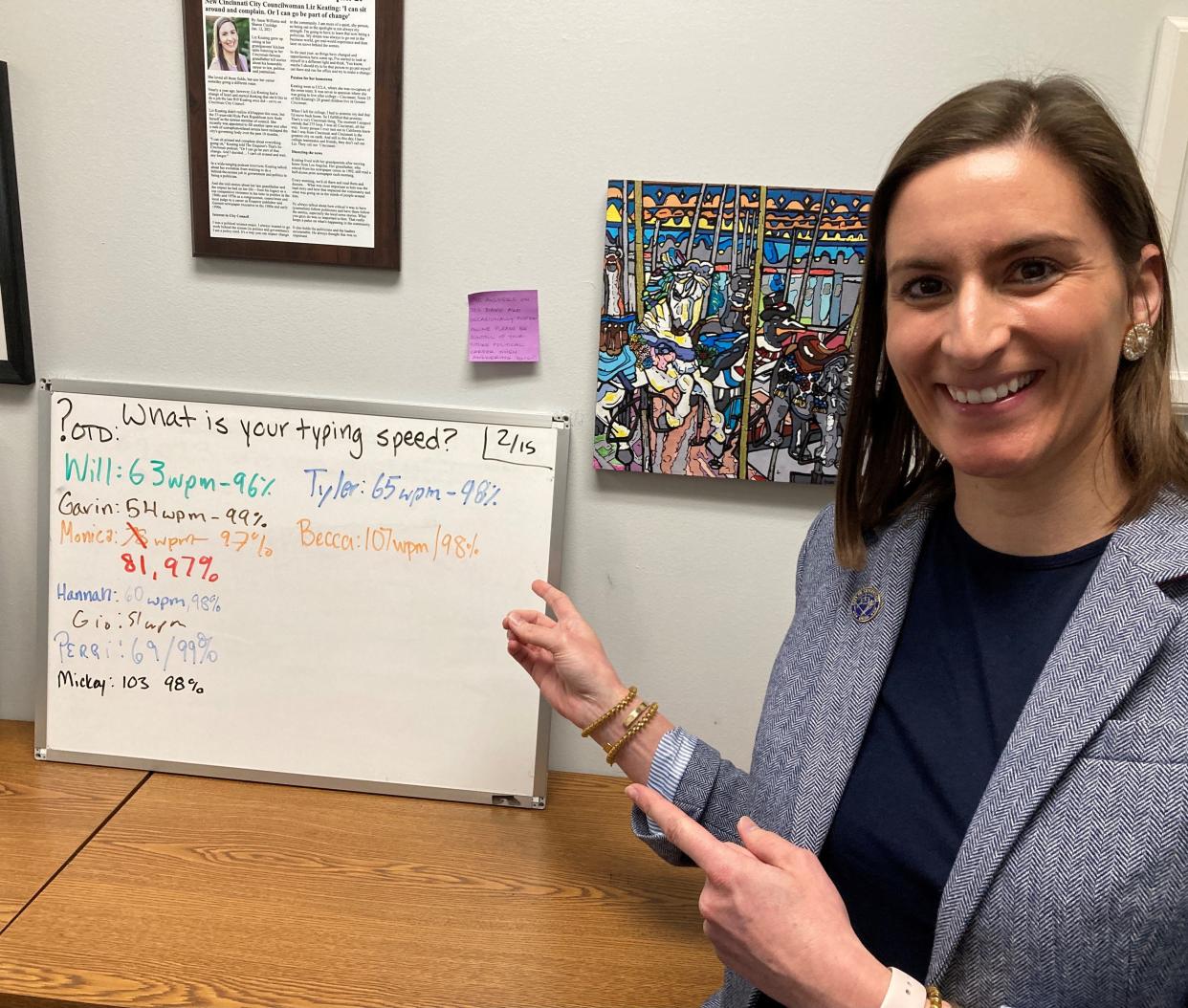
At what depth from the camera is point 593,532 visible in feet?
4.29

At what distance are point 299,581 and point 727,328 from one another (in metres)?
0.70

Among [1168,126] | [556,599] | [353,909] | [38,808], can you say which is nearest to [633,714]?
[556,599]

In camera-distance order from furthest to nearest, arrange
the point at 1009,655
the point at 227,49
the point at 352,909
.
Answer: the point at 227,49 < the point at 352,909 < the point at 1009,655

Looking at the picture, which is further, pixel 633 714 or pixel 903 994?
pixel 633 714

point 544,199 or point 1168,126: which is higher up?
point 1168,126

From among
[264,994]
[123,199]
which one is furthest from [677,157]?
[264,994]

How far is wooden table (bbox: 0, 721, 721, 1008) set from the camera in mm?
941

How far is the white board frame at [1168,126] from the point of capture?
1.10 meters

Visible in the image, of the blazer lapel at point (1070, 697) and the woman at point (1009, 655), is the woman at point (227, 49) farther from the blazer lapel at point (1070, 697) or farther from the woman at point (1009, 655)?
the blazer lapel at point (1070, 697)

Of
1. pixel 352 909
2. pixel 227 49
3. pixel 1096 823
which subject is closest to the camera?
pixel 1096 823

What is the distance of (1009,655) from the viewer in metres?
0.78

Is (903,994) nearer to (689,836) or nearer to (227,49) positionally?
(689,836)

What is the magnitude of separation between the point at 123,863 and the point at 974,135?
122 cm

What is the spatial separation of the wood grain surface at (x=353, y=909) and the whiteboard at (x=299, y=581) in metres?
0.08
